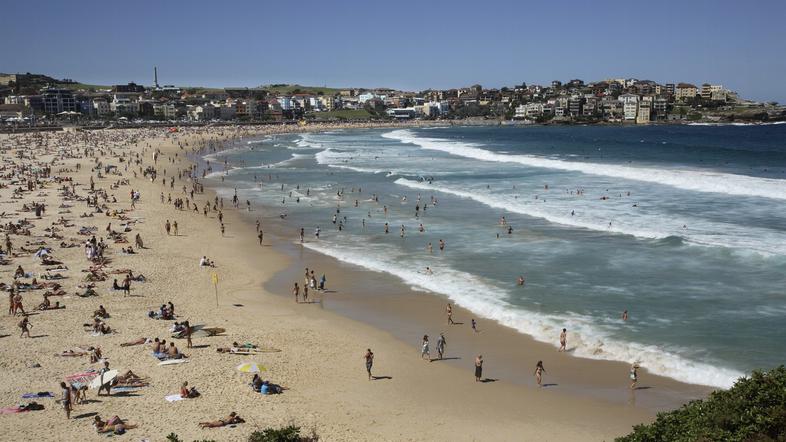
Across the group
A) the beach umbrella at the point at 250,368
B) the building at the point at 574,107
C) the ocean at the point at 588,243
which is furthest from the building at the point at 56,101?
the beach umbrella at the point at 250,368

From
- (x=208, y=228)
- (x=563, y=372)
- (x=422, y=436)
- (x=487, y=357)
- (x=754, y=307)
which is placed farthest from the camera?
(x=208, y=228)

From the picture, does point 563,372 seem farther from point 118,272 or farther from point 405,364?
point 118,272

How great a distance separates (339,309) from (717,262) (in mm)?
14487

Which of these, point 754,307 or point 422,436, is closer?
point 422,436

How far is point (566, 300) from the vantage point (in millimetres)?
20156

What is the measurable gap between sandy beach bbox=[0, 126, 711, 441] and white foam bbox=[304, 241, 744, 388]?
0.54 meters

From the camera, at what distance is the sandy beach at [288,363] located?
41.9ft

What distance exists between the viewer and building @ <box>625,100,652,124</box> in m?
178

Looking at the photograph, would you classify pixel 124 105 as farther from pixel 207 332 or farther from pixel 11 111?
pixel 207 332

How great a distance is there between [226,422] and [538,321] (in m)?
9.51

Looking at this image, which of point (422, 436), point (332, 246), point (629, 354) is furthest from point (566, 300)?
point (332, 246)

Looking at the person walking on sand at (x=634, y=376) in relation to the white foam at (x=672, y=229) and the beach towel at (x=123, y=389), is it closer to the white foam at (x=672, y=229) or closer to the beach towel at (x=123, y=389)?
the beach towel at (x=123, y=389)

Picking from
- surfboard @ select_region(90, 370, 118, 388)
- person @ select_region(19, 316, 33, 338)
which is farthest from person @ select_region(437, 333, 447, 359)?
person @ select_region(19, 316, 33, 338)

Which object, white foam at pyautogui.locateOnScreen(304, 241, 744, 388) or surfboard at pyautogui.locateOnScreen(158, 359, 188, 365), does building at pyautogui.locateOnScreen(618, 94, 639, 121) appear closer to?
white foam at pyautogui.locateOnScreen(304, 241, 744, 388)
